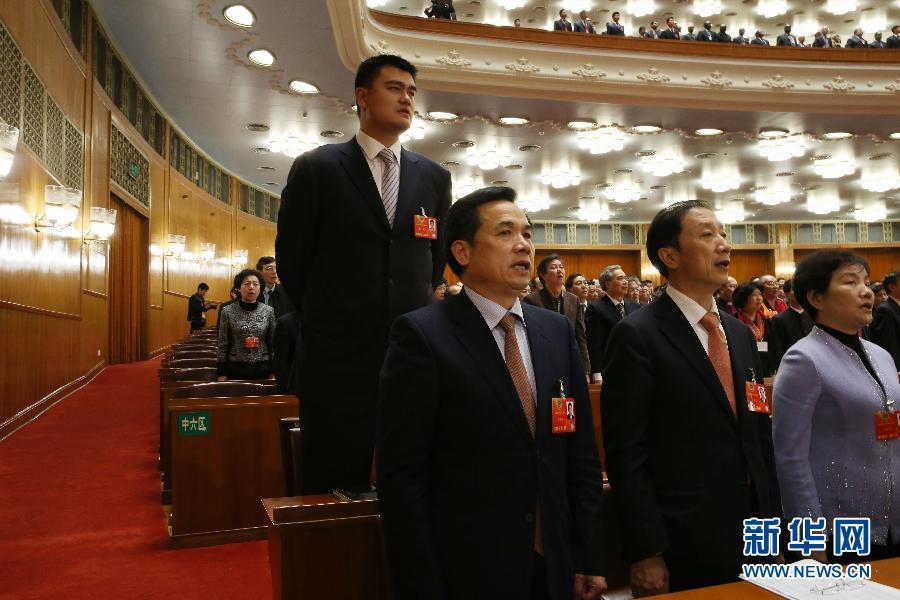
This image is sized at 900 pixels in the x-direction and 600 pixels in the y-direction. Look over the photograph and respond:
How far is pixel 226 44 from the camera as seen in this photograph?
726cm

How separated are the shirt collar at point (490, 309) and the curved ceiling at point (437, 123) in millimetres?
5795

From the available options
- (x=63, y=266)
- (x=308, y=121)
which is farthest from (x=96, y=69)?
(x=308, y=121)

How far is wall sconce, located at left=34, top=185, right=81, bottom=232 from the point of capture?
210 inches

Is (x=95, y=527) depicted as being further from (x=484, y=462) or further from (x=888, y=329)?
(x=888, y=329)

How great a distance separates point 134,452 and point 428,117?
21.0 ft

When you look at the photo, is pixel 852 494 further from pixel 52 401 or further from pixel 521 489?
pixel 52 401

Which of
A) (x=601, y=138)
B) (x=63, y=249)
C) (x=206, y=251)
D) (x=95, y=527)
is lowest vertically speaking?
(x=95, y=527)

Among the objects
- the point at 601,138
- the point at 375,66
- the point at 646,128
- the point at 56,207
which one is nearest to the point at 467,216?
the point at 375,66

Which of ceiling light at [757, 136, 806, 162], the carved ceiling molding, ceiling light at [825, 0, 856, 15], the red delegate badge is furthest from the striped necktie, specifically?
ceiling light at [825, 0, 856, 15]

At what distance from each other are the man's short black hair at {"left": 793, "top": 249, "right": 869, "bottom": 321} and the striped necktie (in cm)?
123

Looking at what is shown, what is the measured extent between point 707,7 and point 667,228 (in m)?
14.3

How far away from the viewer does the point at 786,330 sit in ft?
14.9

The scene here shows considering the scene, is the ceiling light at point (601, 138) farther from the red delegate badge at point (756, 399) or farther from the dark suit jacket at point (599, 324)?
the red delegate badge at point (756, 399)

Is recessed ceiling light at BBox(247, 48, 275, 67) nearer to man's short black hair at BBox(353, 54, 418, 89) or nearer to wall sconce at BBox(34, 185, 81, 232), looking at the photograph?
wall sconce at BBox(34, 185, 81, 232)
